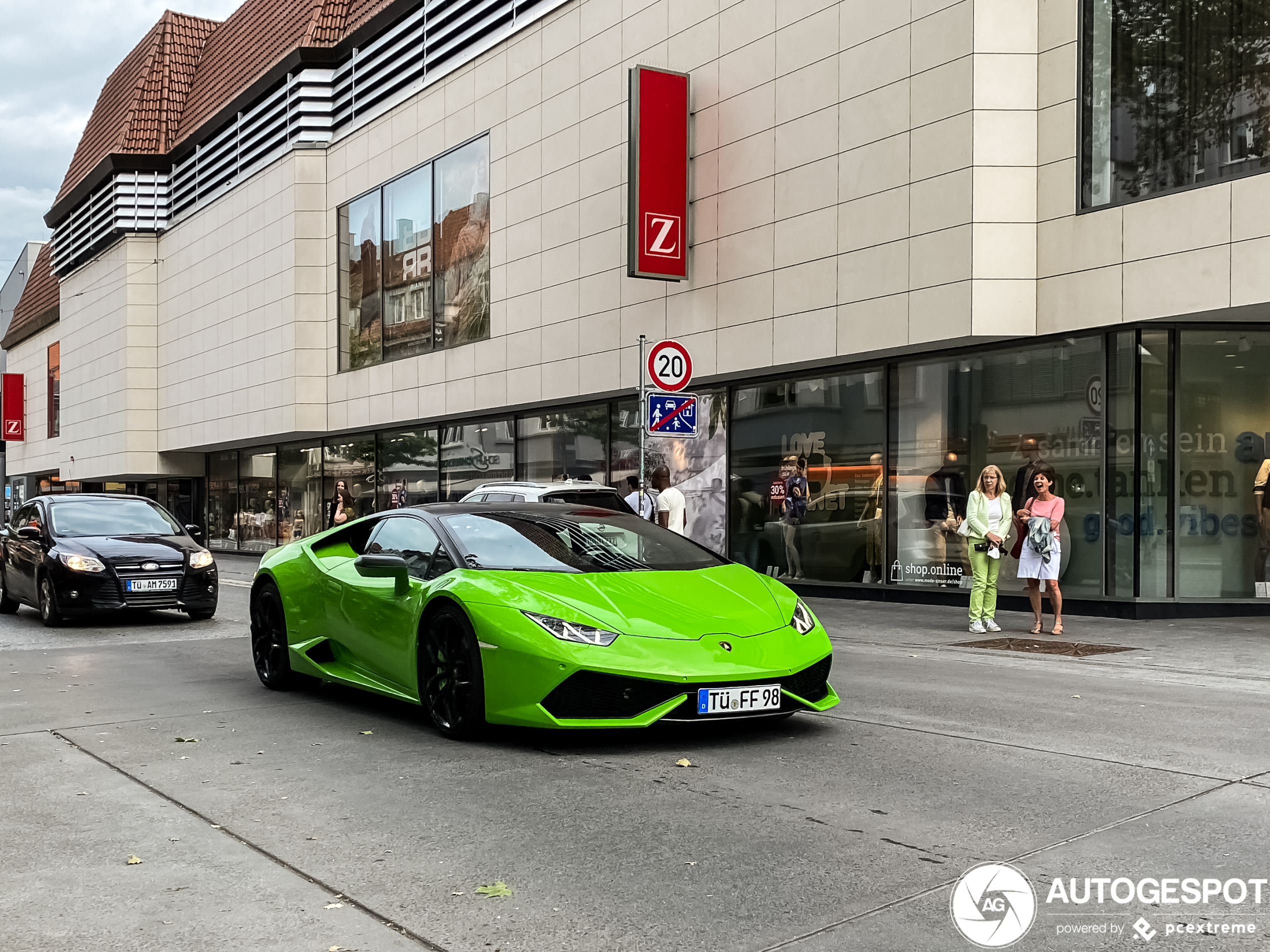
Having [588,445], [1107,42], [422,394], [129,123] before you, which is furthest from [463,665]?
[129,123]

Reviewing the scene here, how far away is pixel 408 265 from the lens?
2970 cm

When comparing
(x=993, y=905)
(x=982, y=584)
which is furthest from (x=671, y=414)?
(x=993, y=905)

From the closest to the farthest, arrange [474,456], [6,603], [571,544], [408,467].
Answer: [571,544] → [6,603] → [474,456] → [408,467]

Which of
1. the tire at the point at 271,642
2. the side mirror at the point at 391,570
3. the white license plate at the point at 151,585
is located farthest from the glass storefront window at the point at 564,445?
the side mirror at the point at 391,570

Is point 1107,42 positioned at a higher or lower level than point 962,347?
higher

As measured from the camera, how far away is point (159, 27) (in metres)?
45.6

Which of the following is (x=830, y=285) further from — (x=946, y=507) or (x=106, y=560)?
(x=106, y=560)

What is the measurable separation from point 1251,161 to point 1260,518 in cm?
419

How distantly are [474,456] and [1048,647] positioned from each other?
1796 centimetres

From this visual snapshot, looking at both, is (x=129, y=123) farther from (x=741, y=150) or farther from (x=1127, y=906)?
(x=1127, y=906)

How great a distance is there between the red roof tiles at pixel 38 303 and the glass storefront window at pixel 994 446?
47346 mm

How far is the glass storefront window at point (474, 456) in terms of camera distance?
88.1 feet

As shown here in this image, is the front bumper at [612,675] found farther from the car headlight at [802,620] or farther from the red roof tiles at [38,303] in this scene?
the red roof tiles at [38,303]

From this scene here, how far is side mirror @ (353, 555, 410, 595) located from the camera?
741 centimetres
